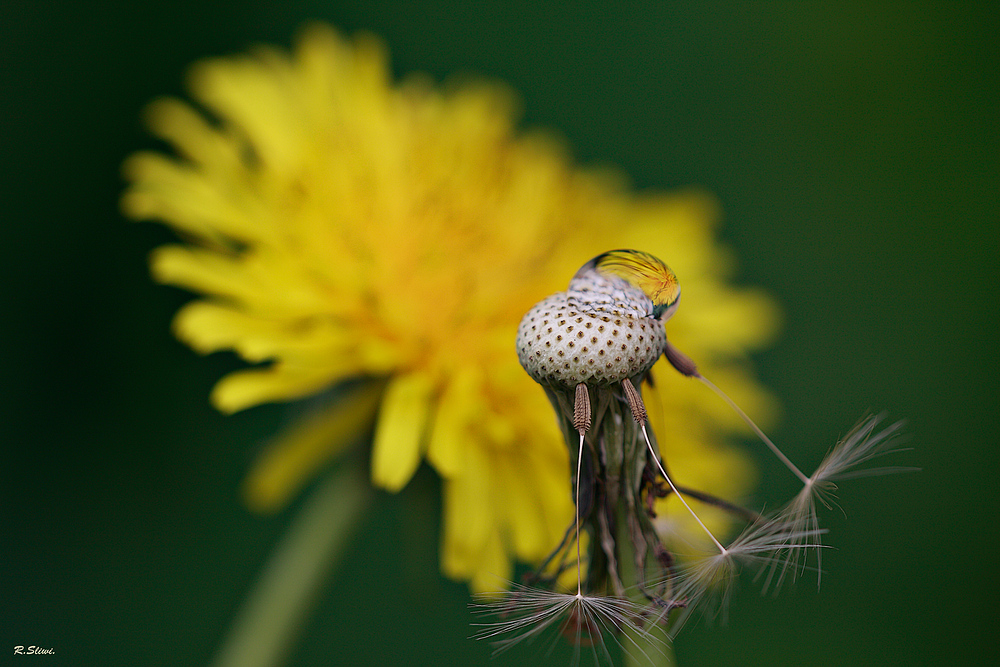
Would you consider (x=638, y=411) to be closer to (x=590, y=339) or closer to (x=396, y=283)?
(x=590, y=339)

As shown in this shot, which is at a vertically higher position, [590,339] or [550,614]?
[590,339]

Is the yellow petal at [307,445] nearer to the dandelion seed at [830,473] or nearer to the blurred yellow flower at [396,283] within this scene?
the blurred yellow flower at [396,283]

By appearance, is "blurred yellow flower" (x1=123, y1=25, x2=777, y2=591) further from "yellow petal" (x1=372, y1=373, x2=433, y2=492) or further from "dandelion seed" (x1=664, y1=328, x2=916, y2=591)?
"dandelion seed" (x1=664, y1=328, x2=916, y2=591)

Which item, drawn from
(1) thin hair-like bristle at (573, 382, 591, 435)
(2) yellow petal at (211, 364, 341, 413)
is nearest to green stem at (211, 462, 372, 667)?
(2) yellow petal at (211, 364, 341, 413)

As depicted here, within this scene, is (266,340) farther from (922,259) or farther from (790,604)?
(922,259)

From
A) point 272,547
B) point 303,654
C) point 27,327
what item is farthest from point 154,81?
point 303,654

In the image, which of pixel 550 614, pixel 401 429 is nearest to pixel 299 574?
pixel 401 429
